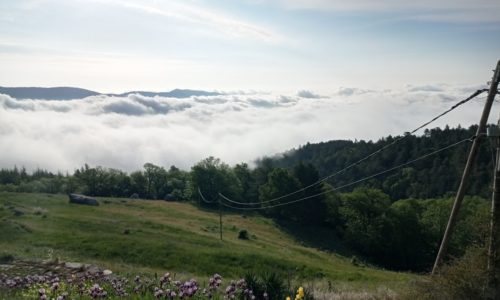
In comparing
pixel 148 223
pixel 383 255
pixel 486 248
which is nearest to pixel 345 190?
pixel 383 255

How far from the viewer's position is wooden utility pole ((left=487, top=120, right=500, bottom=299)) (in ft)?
30.5

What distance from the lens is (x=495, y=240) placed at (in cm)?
965

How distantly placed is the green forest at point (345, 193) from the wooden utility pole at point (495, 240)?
28.2m

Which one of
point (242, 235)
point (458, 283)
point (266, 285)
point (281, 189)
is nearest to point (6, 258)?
point (266, 285)

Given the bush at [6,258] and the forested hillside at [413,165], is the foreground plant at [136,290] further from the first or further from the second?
the forested hillside at [413,165]

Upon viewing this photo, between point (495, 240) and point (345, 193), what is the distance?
78.7 m

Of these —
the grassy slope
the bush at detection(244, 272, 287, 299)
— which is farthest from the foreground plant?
the grassy slope

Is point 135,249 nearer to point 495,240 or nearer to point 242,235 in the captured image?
point 242,235

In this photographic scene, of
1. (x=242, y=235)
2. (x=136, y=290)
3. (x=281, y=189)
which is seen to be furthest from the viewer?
(x=281, y=189)

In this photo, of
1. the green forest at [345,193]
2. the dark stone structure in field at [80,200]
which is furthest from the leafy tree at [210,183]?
the dark stone structure in field at [80,200]

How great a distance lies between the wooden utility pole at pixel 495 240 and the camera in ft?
30.5

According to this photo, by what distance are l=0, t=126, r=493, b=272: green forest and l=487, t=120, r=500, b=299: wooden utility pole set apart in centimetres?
2819

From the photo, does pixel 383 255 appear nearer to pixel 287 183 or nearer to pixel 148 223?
pixel 287 183

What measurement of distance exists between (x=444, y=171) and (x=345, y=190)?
29.1 meters
